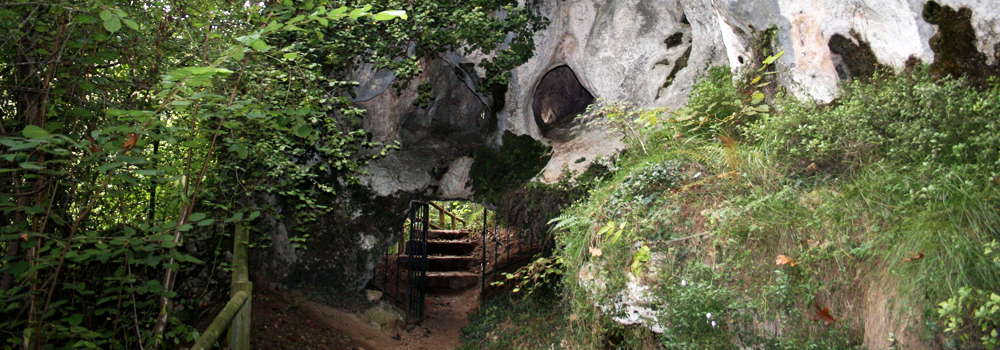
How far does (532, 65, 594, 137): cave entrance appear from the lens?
41.6 feet

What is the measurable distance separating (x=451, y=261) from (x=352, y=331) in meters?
5.95

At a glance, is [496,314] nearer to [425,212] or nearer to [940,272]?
[425,212]

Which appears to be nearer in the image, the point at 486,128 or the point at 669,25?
the point at 669,25

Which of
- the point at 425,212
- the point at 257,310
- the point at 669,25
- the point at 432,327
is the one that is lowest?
the point at 432,327

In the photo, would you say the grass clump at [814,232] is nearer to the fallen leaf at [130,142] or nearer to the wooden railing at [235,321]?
the wooden railing at [235,321]

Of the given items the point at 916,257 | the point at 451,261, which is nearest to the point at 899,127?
the point at 916,257

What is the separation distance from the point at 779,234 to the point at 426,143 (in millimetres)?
7776

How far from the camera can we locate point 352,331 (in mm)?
9758

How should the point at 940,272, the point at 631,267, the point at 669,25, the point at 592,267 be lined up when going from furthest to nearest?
1. the point at 669,25
2. the point at 592,267
3. the point at 631,267
4. the point at 940,272

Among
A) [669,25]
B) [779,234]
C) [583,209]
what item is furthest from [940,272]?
[669,25]

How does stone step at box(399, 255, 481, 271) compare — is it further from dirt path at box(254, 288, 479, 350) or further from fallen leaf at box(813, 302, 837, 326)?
fallen leaf at box(813, 302, 837, 326)

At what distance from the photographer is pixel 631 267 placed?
502cm

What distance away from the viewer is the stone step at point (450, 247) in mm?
15898

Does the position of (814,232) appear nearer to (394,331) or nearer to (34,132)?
(34,132)
